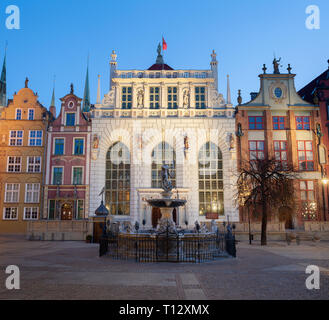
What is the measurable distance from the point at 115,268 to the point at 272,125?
29486 mm

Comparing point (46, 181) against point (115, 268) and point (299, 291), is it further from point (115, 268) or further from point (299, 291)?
point (299, 291)

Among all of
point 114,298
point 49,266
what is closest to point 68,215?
point 49,266

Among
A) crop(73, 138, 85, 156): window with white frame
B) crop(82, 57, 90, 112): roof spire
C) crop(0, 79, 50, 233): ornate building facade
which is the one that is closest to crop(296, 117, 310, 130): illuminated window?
crop(73, 138, 85, 156): window with white frame

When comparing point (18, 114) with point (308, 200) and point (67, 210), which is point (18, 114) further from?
point (308, 200)

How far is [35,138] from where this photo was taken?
3662cm

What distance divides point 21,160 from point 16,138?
282 cm

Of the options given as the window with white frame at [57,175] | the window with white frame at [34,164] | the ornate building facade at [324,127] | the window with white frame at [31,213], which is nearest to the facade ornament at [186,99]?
the ornate building facade at [324,127]

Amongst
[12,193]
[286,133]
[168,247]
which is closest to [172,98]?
[286,133]

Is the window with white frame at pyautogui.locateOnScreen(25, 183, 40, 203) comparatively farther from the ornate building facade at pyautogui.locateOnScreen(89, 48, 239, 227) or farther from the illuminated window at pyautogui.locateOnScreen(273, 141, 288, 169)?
the illuminated window at pyautogui.locateOnScreen(273, 141, 288, 169)

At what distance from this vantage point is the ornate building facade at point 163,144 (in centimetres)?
3456

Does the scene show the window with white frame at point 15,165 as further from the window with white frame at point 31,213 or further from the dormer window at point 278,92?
the dormer window at point 278,92

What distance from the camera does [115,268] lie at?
12.5 meters

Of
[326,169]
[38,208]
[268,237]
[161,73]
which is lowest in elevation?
[268,237]
